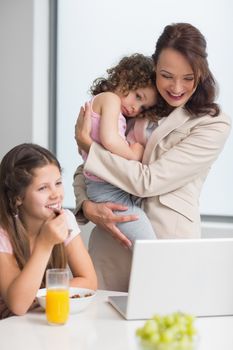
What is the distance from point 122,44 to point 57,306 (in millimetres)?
2676

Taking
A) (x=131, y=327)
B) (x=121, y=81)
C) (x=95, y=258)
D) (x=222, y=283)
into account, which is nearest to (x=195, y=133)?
(x=121, y=81)

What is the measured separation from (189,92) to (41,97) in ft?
6.67

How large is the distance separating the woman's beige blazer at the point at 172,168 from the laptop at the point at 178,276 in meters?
0.63

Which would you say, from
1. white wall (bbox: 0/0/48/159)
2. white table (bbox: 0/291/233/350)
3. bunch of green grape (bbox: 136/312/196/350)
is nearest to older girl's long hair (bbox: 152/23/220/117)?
white table (bbox: 0/291/233/350)

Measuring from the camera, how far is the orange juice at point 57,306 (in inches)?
65.7

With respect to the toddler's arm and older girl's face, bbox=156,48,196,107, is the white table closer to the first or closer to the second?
the toddler's arm

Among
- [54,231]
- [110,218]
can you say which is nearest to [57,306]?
[54,231]

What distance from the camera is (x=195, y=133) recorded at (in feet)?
7.64

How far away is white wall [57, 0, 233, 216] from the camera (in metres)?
3.69

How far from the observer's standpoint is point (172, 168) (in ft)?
7.48

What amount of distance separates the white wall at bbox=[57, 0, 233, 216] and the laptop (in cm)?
A: 204

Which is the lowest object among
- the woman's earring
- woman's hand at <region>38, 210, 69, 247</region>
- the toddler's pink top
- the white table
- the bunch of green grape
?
the white table

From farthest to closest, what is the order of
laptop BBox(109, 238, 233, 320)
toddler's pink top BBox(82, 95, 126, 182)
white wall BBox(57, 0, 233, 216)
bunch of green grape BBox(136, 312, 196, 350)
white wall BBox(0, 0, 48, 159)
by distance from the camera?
white wall BBox(0, 0, 48, 159), white wall BBox(57, 0, 233, 216), toddler's pink top BBox(82, 95, 126, 182), laptop BBox(109, 238, 233, 320), bunch of green grape BBox(136, 312, 196, 350)

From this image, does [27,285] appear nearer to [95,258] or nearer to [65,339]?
[65,339]
